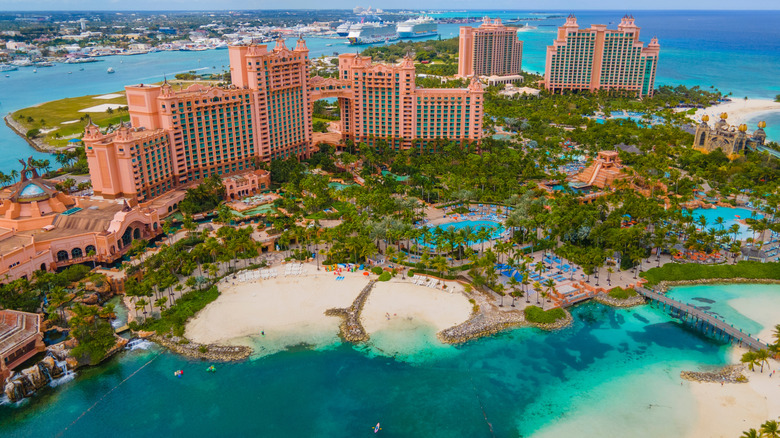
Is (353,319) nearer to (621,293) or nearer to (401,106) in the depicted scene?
(621,293)

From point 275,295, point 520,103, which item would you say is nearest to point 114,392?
point 275,295

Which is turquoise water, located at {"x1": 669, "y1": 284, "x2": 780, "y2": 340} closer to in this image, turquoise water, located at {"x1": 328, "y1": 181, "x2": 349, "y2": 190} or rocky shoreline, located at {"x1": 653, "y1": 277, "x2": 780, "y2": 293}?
rocky shoreline, located at {"x1": 653, "y1": 277, "x2": 780, "y2": 293}

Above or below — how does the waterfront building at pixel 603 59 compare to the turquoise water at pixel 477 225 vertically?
above

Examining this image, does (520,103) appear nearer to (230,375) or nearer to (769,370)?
(769,370)

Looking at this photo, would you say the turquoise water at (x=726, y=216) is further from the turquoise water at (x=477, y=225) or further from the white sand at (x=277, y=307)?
the white sand at (x=277, y=307)

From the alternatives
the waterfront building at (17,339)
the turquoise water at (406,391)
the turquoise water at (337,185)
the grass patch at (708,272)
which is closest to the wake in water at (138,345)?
the turquoise water at (406,391)

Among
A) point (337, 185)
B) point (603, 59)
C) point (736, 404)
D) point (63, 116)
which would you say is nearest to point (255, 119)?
point (337, 185)
